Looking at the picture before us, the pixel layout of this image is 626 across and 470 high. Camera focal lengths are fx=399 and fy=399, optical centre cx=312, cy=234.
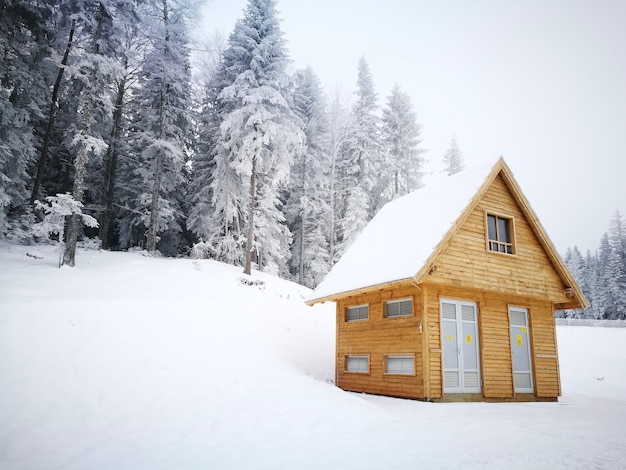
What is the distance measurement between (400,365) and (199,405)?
6526mm

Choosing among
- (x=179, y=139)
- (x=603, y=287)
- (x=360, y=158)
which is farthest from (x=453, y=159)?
(x=603, y=287)

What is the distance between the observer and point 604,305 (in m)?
57.8

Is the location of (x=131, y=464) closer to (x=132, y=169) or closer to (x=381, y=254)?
(x=381, y=254)

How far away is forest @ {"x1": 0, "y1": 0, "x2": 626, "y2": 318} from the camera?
18516 mm

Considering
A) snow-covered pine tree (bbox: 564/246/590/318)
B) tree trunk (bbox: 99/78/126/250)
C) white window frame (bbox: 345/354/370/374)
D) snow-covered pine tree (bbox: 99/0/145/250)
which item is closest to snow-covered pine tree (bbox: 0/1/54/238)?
snow-covered pine tree (bbox: 99/0/145/250)

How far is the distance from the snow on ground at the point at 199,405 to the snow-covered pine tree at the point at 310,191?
15.2m

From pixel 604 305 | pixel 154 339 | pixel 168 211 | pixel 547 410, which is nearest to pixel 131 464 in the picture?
pixel 154 339

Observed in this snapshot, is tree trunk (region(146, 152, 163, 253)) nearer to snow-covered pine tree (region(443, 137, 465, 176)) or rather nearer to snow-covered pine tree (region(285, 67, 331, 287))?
snow-covered pine tree (region(285, 67, 331, 287))

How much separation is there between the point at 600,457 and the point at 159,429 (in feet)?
24.0

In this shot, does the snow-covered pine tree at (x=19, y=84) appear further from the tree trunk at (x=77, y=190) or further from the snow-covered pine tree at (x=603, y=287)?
the snow-covered pine tree at (x=603, y=287)

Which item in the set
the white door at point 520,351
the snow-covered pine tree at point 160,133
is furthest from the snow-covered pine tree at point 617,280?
the snow-covered pine tree at point 160,133

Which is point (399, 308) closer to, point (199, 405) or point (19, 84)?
point (199, 405)

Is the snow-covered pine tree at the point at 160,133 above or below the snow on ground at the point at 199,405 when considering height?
above

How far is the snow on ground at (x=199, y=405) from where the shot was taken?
236 inches
